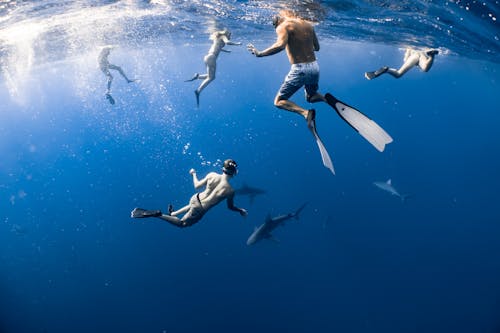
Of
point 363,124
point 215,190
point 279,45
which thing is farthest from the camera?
point 215,190

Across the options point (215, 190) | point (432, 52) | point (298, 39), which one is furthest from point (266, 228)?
point (298, 39)

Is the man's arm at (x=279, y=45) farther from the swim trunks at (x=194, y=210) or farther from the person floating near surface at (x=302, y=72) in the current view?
the swim trunks at (x=194, y=210)

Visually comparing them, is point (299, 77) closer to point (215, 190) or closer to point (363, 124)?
point (363, 124)

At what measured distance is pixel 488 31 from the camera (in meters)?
15.0

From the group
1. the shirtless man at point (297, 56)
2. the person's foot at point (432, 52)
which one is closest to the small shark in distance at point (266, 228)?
the person's foot at point (432, 52)

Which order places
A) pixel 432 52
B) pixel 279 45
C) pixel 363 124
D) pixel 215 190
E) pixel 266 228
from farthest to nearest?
pixel 266 228 < pixel 432 52 < pixel 215 190 < pixel 279 45 < pixel 363 124

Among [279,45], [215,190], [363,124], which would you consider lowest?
[215,190]

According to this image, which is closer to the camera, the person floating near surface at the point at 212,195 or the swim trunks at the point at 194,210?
the person floating near surface at the point at 212,195

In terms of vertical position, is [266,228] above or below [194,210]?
below

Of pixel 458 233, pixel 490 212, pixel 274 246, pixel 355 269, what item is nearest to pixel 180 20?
pixel 274 246

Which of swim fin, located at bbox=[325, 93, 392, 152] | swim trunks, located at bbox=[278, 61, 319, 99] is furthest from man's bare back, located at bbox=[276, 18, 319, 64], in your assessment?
swim fin, located at bbox=[325, 93, 392, 152]

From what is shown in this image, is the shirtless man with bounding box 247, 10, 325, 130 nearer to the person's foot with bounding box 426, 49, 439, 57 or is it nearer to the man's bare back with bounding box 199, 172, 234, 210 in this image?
the man's bare back with bounding box 199, 172, 234, 210

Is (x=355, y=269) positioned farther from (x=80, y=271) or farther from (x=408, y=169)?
(x=408, y=169)

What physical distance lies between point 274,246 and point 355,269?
308 inches
